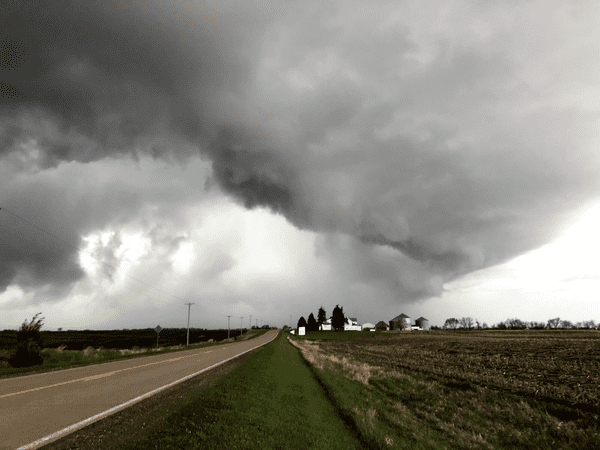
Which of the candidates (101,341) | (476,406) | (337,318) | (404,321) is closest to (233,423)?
(476,406)

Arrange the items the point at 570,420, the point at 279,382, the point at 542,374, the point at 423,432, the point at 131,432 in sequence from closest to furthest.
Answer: the point at 131,432
the point at 423,432
the point at 570,420
the point at 279,382
the point at 542,374

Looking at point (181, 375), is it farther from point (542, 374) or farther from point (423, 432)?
point (542, 374)

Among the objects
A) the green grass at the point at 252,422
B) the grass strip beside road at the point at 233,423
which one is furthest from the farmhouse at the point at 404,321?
the grass strip beside road at the point at 233,423

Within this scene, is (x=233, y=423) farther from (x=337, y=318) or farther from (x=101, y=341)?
(x=337, y=318)

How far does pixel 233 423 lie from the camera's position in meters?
8.37

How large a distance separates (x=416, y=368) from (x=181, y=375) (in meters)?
18.6

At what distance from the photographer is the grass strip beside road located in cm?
668

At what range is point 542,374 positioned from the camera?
64.6 ft

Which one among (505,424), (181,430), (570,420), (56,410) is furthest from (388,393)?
(56,410)

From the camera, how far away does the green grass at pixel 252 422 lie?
7031 millimetres

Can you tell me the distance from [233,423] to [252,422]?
57 cm

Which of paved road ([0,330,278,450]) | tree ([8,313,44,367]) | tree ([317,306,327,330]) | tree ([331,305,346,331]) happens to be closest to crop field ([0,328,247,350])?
tree ([8,313,44,367])

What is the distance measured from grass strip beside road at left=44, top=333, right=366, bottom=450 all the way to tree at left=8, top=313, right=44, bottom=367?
16024 mm

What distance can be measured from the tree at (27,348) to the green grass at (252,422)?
17.1m
